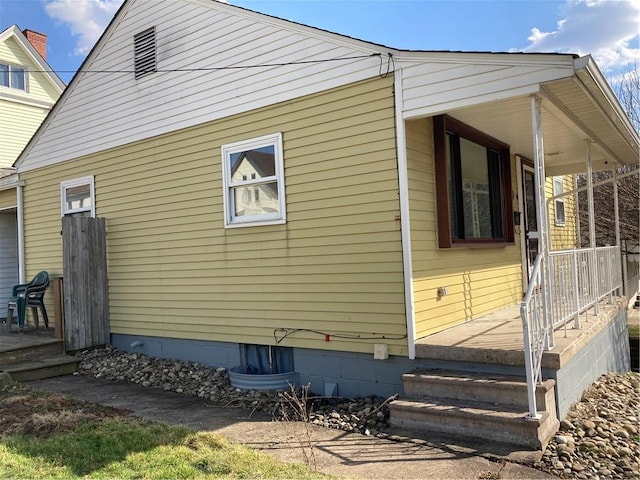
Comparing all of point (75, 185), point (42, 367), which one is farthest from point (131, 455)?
point (75, 185)

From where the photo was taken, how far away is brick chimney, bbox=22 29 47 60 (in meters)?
16.2

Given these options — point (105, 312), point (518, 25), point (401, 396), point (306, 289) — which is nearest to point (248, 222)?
point (306, 289)

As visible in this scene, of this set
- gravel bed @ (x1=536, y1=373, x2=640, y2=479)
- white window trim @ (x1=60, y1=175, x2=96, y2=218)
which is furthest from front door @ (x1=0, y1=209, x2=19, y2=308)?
gravel bed @ (x1=536, y1=373, x2=640, y2=479)

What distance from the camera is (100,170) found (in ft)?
28.0

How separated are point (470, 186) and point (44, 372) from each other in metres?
6.25

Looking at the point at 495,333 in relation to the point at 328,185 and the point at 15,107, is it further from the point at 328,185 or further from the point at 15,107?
the point at 15,107

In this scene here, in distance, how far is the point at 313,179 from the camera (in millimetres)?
5848

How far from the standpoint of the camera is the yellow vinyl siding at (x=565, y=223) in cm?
1052

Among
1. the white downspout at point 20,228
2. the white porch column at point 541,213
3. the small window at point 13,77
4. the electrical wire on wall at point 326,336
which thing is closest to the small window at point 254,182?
the electrical wire on wall at point 326,336

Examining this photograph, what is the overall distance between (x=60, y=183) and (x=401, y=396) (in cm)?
728

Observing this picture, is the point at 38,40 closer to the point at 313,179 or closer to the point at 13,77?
the point at 13,77

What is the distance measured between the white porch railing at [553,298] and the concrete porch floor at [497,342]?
134 millimetres

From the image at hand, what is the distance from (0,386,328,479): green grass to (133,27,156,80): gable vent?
5291 millimetres

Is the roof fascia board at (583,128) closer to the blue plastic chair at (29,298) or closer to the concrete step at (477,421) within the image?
the concrete step at (477,421)
